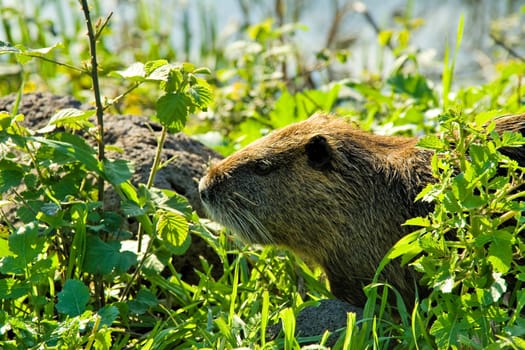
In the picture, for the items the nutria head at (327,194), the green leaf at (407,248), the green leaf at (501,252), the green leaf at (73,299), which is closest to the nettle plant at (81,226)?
the green leaf at (73,299)

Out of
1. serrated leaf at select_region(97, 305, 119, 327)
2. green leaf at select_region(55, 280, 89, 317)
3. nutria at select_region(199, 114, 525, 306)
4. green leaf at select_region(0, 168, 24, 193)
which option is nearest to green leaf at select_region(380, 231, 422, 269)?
nutria at select_region(199, 114, 525, 306)

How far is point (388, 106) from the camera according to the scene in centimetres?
502

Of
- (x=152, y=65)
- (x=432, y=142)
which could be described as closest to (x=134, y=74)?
(x=152, y=65)

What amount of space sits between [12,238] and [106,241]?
494 mm

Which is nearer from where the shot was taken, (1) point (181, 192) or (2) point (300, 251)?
(2) point (300, 251)

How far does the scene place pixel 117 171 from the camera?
287 cm

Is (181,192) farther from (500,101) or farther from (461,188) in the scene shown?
(500,101)

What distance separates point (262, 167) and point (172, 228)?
61 centimetres

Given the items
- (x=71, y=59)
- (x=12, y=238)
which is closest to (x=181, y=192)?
(x=12, y=238)

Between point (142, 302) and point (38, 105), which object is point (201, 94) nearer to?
point (142, 302)

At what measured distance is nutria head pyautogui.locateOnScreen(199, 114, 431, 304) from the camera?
3203mm

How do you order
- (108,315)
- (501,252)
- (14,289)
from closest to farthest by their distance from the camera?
(501,252) → (108,315) → (14,289)

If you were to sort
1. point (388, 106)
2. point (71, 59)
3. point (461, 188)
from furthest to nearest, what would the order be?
1. point (71, 59)
2. point (388, 106)
3. point (461, 188)

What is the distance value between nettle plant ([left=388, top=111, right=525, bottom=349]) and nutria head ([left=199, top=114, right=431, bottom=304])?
0.67 m
